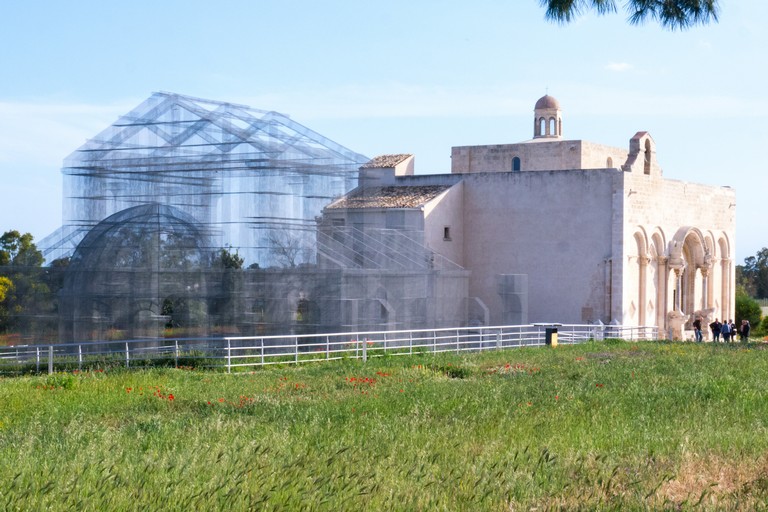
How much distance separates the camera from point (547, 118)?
49094 mm

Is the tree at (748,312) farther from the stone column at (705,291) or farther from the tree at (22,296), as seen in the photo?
the tree at (22,296)

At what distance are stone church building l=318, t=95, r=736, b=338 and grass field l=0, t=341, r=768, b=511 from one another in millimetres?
17364

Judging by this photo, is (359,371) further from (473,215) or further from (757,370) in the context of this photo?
(473,215)

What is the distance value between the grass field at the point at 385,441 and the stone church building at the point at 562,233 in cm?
1736

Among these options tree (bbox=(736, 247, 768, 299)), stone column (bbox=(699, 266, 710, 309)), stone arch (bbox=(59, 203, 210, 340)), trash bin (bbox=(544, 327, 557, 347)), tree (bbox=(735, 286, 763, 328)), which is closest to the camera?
stone arch (bbox=(59, 203, 210, 340))

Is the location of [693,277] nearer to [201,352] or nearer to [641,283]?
[641,283]

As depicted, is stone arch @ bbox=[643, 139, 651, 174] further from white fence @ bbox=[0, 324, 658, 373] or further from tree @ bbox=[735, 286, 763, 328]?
tree @ bbox=[735, 286, 763, 328]

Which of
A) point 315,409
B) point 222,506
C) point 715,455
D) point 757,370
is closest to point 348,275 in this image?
point 757,370

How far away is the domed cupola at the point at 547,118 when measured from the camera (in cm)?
4888

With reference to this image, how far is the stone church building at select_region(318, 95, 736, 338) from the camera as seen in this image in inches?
1515

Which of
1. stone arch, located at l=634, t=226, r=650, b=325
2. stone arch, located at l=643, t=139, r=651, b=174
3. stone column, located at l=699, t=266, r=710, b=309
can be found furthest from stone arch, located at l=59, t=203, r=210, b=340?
stone column, located at l=699, t=266, r=710, b=309

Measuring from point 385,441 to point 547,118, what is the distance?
3936cm

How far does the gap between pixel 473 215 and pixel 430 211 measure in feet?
8.98

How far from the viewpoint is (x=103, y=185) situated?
29.1 meters
